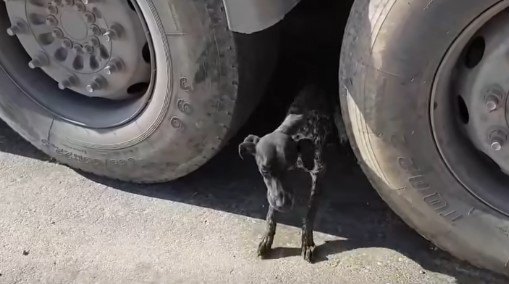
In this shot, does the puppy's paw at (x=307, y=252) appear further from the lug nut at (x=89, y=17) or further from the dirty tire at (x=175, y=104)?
the lug nut at (x=89, y=17)

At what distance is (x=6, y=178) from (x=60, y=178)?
0.23 m

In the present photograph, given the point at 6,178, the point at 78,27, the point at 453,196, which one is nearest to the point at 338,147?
the point at 453,196

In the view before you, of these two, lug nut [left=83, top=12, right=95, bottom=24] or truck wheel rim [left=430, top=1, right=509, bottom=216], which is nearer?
truck wheel rim [left=430, top=1, right=509, bottom=216]

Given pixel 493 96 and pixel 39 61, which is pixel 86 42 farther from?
pixel 493 96

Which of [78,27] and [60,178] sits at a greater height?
[78,27]

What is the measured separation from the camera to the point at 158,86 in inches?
108

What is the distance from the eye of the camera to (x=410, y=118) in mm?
2355

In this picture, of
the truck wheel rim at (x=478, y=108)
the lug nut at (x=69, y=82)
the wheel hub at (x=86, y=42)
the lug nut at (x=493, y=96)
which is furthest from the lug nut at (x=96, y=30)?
the lug nut at (x=493, y=96)

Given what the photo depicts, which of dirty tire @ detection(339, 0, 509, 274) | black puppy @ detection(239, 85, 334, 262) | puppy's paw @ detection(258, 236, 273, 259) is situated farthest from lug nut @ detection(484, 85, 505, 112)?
puppy's paw @ detection(258, 236, 273, 259)

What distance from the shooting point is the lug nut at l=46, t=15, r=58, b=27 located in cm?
287

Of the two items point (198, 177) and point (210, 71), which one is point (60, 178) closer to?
point (198, 177)

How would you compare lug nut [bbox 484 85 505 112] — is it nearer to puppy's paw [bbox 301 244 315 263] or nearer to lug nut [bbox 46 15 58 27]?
puppy's paw [bbox 301 244 315 263]

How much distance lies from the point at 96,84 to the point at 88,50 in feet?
0.42

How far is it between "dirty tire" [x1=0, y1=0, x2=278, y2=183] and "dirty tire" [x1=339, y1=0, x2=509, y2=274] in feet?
1.30
